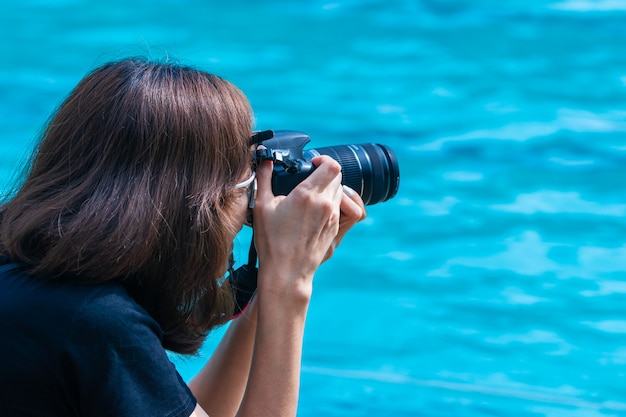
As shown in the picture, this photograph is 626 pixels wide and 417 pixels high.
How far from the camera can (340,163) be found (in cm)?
125

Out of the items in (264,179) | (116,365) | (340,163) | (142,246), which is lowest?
(116,365)

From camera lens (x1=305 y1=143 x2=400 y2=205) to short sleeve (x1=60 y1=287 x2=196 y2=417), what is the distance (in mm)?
479

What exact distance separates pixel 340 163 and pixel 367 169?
0.05 m

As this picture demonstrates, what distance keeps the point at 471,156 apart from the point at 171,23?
1.25 metres

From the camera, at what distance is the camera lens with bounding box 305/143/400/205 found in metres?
1.26

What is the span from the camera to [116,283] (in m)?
0.87

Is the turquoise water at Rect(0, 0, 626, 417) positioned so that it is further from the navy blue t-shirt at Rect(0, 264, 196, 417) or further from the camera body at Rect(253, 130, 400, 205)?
the navy blue t-shirt at Rect(0, 264, 196, 417)

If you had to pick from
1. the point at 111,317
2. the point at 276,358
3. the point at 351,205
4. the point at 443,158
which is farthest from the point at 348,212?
the point at 443,158

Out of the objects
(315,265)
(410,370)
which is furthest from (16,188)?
(410,370)

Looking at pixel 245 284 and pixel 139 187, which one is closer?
pixel 139 187

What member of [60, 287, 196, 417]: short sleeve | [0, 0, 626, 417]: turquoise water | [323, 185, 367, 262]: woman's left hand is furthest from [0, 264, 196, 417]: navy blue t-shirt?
[0, 0, 626, 417]: turquoise water

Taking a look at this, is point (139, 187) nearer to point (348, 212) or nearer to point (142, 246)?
point (142, 246)

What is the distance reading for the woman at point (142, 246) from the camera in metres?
0.83

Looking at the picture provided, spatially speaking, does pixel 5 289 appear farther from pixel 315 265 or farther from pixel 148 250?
pixel 315 265
